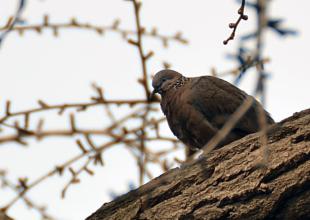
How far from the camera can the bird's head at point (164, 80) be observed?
552 cm

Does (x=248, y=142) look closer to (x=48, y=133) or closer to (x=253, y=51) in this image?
(x=48, y=133)

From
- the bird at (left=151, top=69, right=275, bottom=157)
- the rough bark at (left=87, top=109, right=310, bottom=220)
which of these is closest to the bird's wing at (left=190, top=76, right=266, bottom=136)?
the bird at (left=151, top=69, right=275, bottom=157)

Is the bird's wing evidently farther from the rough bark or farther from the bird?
the rough bark

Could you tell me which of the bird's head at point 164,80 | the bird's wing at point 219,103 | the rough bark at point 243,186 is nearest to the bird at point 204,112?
the bird's wing at point 219,103

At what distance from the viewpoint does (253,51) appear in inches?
51.6

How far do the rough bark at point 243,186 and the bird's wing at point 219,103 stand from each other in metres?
1.25

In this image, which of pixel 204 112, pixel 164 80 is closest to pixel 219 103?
pixel 204 112

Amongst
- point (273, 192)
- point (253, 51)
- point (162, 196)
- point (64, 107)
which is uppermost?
point (64, 107)

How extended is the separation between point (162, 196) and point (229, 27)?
170 centimetres

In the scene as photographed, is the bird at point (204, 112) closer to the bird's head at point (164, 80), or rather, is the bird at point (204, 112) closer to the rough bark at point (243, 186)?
the bird's head at point (164, 80)

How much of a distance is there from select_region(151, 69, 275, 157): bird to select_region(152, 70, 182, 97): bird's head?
18 centimetres

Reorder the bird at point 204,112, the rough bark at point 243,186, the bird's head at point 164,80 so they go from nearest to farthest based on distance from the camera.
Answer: the rough bark at point 243,186
the bird at point 204,112
the bird's head at point 164,80

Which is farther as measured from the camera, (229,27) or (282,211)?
(282,211)

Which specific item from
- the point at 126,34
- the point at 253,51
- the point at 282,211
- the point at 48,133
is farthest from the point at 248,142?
the point at 253,51
